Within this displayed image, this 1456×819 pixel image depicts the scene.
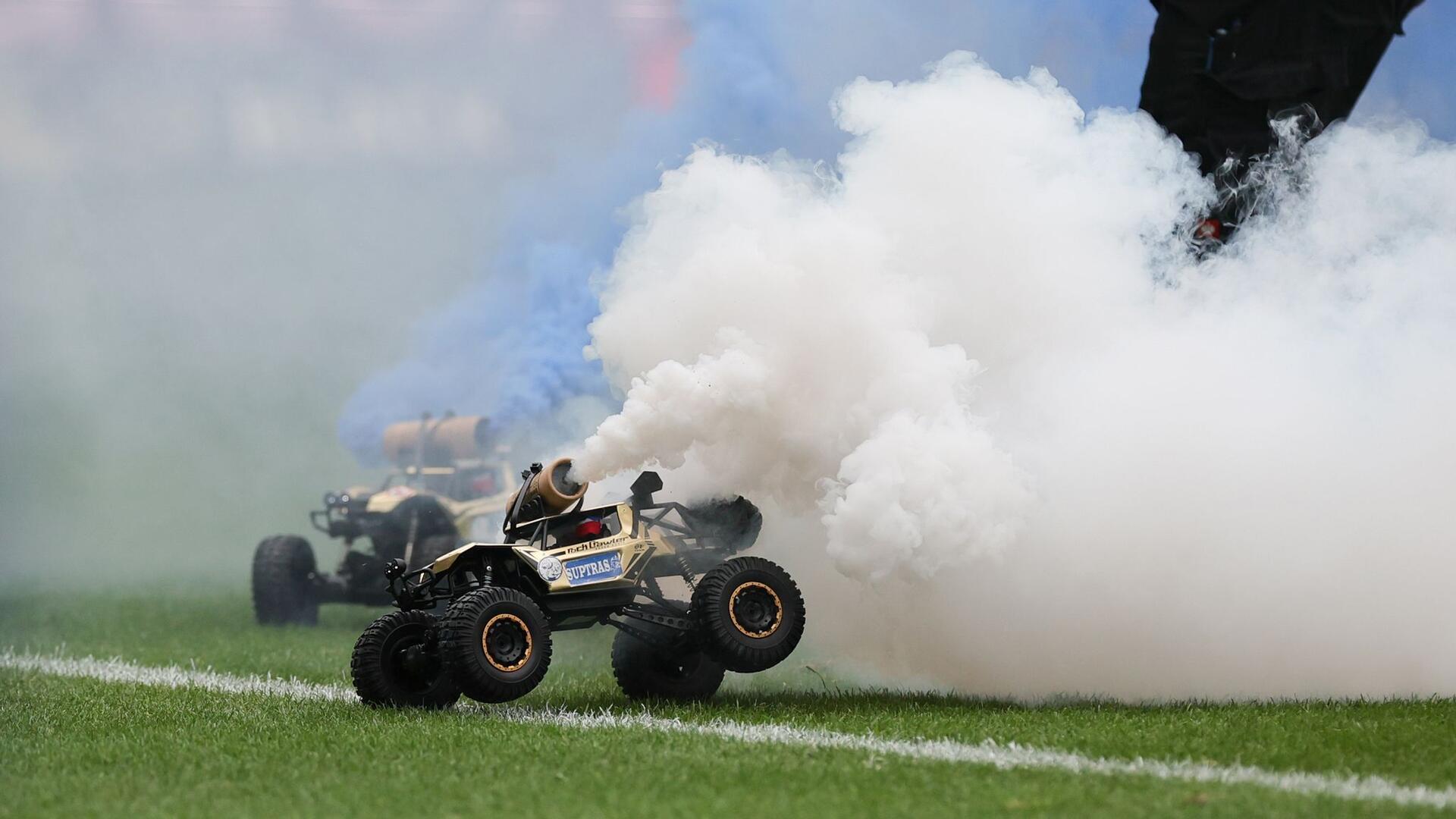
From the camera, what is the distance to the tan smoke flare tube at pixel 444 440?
74.8 feet

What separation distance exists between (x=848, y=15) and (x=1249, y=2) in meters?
9.74

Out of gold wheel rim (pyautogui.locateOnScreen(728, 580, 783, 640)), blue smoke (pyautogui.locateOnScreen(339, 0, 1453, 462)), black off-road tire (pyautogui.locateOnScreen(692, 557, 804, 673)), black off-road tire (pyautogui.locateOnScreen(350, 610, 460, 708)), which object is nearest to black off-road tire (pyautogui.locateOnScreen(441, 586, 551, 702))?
black off-road tire (pyautogui.locateOnScreen(350, 610, 460, 708))

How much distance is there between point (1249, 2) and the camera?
1461cm

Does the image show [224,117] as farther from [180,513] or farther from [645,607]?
[645,607]

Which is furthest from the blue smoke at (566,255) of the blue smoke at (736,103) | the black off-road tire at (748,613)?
the black off-road tire at (748,613)

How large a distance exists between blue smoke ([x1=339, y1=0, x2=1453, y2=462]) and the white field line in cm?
1161

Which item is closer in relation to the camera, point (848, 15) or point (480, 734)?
point (480, 734)

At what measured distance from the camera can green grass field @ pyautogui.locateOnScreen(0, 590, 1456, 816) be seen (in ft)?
21.2

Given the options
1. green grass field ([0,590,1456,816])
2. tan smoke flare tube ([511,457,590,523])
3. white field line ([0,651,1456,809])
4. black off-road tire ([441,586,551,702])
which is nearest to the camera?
green grass field ([0,590,1456,816])

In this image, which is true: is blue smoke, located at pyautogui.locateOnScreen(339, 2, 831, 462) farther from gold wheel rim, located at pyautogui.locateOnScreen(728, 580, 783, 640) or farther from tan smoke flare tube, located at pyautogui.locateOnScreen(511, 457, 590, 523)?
gold wheel rim, located at pyautogui.locateOnScreen(728, 580, 783, 640)

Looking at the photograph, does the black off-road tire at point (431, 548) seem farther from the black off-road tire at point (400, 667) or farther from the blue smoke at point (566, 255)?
the black off-road tire at point (400, 667)

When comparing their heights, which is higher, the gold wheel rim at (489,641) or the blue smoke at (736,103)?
the blue smoke at (736,103)

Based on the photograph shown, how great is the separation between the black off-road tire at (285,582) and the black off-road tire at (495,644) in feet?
36.2

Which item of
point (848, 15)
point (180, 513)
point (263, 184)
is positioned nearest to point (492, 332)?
point (263, 184)
